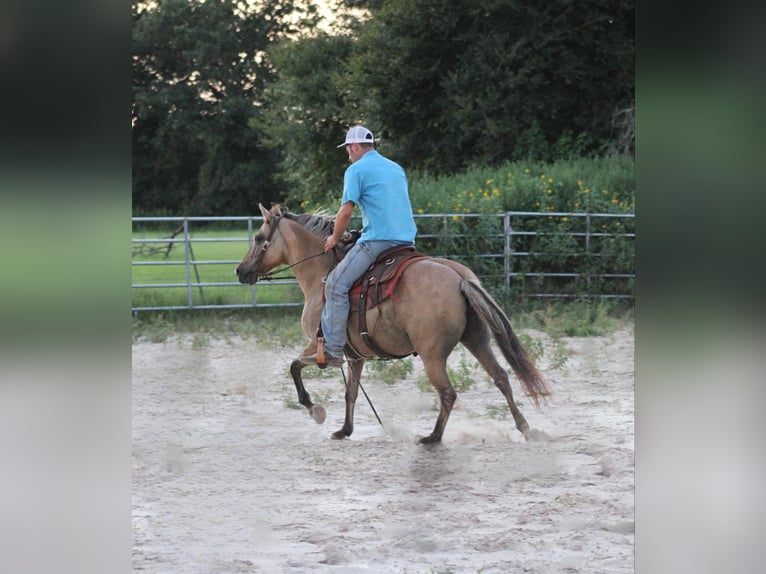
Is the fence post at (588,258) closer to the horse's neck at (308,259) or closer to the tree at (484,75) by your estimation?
the tree at (484,75)

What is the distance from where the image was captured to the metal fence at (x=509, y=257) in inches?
424

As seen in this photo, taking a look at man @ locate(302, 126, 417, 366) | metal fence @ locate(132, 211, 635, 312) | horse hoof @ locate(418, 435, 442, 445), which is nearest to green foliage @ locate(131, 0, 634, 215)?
metal fence @ locate(132, 211, 635, 312)

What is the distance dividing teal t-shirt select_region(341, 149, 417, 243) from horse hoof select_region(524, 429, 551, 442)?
144cm

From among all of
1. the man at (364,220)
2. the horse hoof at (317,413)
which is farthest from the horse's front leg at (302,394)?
the man at (364,220)

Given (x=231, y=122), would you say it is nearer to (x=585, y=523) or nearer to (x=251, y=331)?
(x=251, y=331)

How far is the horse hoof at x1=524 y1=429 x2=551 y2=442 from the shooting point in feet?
18.2

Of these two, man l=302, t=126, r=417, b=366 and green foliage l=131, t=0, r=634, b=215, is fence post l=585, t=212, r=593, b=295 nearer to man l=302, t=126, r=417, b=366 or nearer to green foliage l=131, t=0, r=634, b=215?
green foliage l=131, t=0, r=634, b=215

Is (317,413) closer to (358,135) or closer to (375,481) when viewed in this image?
(375,481)

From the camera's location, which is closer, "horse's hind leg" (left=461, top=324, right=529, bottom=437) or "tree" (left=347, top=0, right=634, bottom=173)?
"horse's hind leg" (left=461, top=324, right=529, bottom=437)

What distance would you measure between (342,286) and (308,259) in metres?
0.36

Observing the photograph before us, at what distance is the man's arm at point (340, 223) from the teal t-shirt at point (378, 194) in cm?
4
